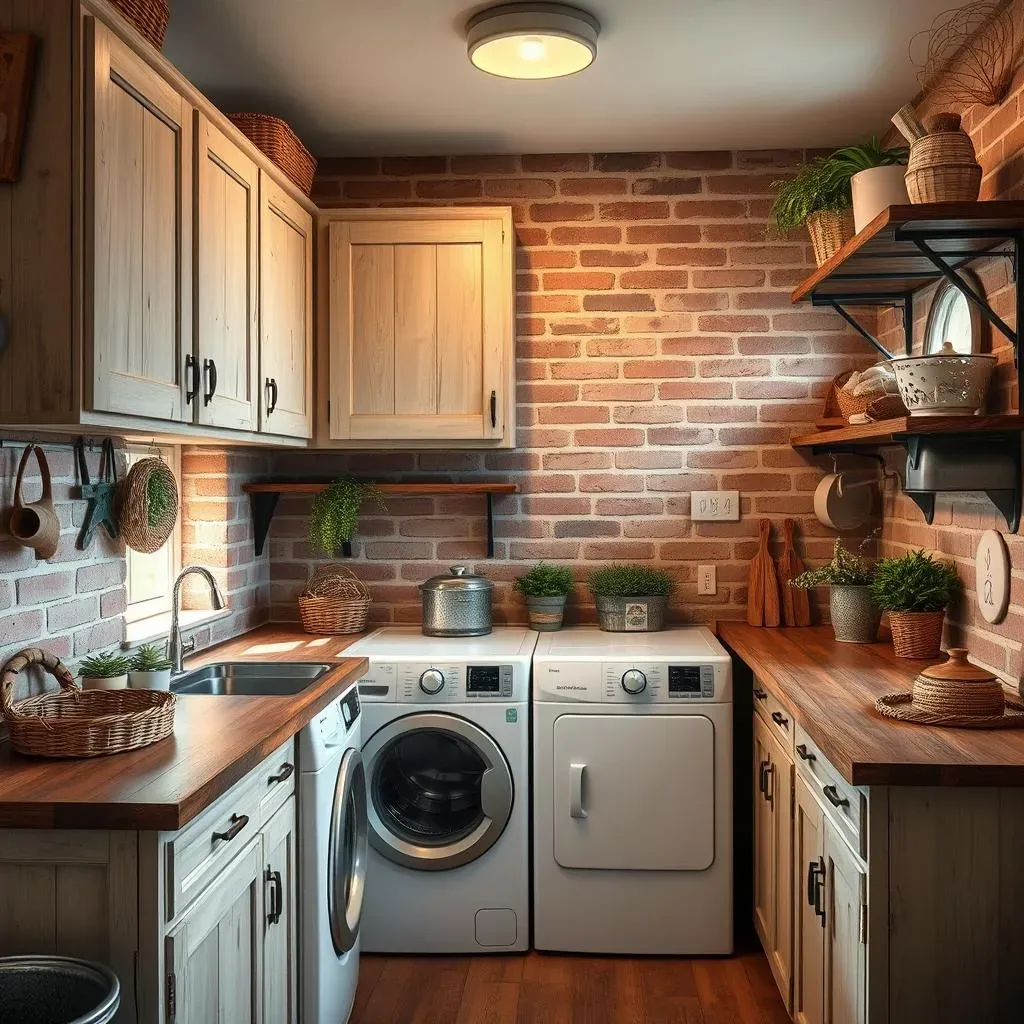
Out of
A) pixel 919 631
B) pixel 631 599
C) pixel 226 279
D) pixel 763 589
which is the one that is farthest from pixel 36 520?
pixel 763 589

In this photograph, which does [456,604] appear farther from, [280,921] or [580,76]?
[580,76]

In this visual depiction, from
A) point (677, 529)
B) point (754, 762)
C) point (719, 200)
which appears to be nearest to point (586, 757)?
point (754, 762)

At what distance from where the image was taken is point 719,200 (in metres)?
3.63

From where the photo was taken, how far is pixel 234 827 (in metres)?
1.93

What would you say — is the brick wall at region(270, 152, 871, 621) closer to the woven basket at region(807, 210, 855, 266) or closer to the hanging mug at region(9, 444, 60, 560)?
the woven basket at region(807, 210, 855, 266)

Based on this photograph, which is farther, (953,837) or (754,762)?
(754,762)

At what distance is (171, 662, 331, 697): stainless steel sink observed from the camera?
2912mm

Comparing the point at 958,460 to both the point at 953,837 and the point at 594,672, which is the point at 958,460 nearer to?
the point at 953,837

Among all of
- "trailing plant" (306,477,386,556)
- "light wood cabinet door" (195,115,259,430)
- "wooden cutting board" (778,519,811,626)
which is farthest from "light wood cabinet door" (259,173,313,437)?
"wooden cutting board" (778,519,811,626)

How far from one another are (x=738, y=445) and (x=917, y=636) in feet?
3.36

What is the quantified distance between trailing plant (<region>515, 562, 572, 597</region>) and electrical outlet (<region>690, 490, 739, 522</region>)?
19.0 inches

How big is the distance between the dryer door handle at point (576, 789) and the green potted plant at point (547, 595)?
60 cm

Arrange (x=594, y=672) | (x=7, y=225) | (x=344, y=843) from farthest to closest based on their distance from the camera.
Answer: (x=594, y=672), (x=344, y=843), (x=7, y=225)

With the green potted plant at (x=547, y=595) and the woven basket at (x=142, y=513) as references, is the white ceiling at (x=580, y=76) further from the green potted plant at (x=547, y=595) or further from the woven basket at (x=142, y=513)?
the green potted plant at (x=547, y=595)
